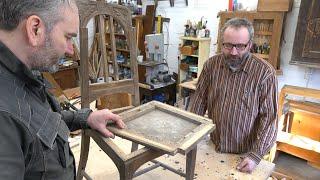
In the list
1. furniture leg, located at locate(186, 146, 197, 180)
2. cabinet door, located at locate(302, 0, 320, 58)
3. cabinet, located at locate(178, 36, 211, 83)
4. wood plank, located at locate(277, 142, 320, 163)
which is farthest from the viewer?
cabinet, located at locate(178, 36, 211, 83)

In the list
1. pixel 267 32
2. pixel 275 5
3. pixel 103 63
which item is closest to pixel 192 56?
pixel 267 32

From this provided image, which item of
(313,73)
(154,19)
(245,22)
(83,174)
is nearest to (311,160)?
(313,73)

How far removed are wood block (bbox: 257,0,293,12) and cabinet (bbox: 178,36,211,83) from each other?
0.84m

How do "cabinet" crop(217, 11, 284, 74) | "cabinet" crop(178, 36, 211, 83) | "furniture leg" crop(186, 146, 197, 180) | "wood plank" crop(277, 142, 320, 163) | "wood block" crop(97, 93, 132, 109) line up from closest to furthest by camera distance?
"furniture leg" crop(186, 146, 197, 180)
"wood block" crop(97, 93, 132, 109)
"wood plank" crop(277, 142, 320, 163)
"cabinet" crop(217, 11, 284, 74)
"cabinet" crop(178, 36, 211, 83)

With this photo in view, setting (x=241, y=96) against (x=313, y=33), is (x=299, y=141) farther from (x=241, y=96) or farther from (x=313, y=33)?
(x=241, y=96)

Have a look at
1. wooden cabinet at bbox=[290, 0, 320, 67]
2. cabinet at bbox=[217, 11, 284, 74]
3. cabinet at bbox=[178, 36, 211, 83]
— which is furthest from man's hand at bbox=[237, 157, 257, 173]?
cabinet at bbox=[178, 36, 211, 83]

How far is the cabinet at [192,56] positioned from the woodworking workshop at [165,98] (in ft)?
0.05

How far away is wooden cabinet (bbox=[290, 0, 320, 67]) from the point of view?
8.24ft

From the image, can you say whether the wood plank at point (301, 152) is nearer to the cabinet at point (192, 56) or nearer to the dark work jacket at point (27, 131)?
the cabinet at point (192, 56)

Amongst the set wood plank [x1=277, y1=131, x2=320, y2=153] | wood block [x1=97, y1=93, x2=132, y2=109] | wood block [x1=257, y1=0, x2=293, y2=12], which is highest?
wood block [x1=257, y1=0, x2=293, y2=12]

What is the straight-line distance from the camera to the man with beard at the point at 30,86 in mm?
Answer: 597

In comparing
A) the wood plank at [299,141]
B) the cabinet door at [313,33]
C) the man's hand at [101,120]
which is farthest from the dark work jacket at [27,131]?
the cabinet door at [313,33]

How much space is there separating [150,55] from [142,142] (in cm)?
300

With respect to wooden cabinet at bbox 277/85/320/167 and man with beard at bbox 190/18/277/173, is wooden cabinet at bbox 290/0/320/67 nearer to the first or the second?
wooden cabinet at bbox 277/85/320/167
